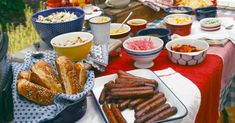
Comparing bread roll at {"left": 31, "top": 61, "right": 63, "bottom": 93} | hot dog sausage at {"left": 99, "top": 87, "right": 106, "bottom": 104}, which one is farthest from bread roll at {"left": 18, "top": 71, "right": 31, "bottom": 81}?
hot dog sausage at {"left": 99, "top": 87, "right": 106, "bottom": 104}

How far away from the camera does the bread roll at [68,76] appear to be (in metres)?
1.04

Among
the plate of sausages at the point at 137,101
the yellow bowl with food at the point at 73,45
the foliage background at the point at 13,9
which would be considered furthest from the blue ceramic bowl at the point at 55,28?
the foliage background at the point at 13,9

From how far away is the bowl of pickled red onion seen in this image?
1.40m

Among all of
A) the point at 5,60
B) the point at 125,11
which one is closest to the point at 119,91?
the point at 5,60

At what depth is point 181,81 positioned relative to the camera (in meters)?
1.31

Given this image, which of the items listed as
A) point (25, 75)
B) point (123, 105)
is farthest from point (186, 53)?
point (25, 75)

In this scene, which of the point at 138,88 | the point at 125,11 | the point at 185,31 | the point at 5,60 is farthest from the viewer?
the point at 125,11

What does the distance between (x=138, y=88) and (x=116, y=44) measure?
0.43 meters

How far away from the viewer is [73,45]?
132 cm

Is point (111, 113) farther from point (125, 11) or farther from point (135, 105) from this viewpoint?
point (125, 11)

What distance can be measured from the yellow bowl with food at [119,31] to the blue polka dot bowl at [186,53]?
0.26 meters

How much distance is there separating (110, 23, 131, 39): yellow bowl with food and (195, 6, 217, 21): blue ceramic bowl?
512 mm

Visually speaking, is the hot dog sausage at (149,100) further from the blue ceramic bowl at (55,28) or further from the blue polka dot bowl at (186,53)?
the blue ceramic bowl at (55,28)

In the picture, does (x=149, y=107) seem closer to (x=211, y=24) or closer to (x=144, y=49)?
(x=144, y=49)
